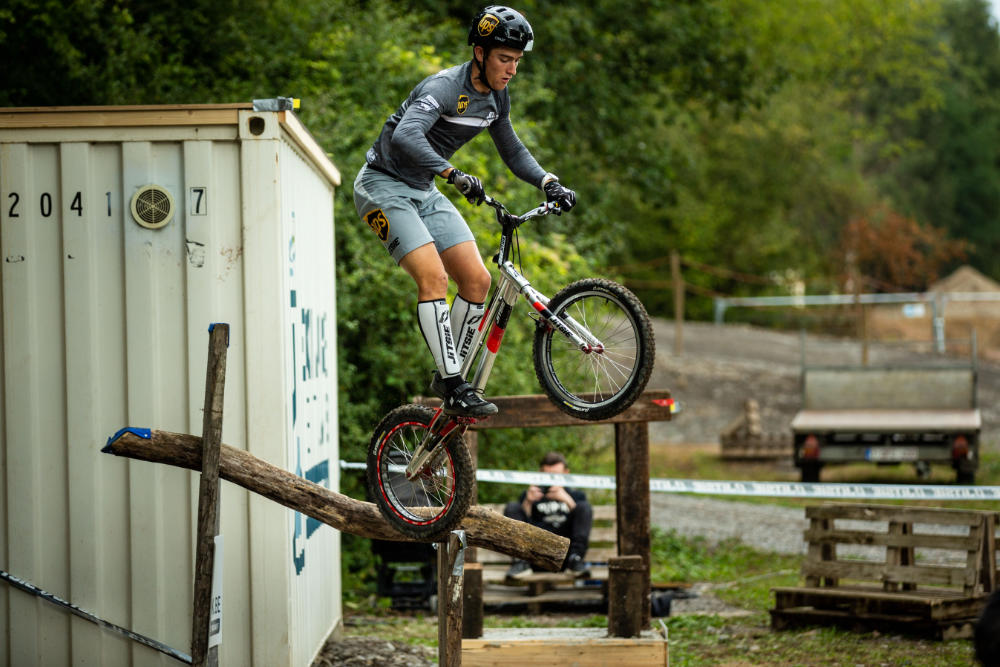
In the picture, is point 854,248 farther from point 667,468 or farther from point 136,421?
point 136,421

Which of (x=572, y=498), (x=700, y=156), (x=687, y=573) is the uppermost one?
(x=700, y=156)

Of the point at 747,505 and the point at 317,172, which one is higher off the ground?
the point at 317,172

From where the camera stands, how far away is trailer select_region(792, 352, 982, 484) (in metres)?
15.2

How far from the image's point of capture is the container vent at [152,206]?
5.91 meters

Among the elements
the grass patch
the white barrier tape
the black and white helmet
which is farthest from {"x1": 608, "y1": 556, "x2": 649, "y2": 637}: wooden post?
the black and white helmet

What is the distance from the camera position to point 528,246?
11.7m

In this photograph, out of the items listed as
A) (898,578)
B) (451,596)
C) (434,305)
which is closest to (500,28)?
(434,305)

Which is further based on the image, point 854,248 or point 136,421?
point 854,248

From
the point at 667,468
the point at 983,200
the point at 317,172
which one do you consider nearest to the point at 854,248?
the point at 983,200

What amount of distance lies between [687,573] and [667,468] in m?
6.54

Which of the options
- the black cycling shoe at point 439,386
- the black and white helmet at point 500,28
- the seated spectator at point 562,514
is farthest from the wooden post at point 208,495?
the seated spectator at point 562,514

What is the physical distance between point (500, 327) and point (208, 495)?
4.78 ft

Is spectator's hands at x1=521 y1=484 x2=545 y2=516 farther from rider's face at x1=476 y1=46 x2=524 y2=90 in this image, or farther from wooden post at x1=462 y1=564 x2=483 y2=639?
rider's face at x1=476 y1=46 x2=524 y2=90

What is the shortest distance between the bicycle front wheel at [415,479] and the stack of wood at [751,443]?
13.6m
